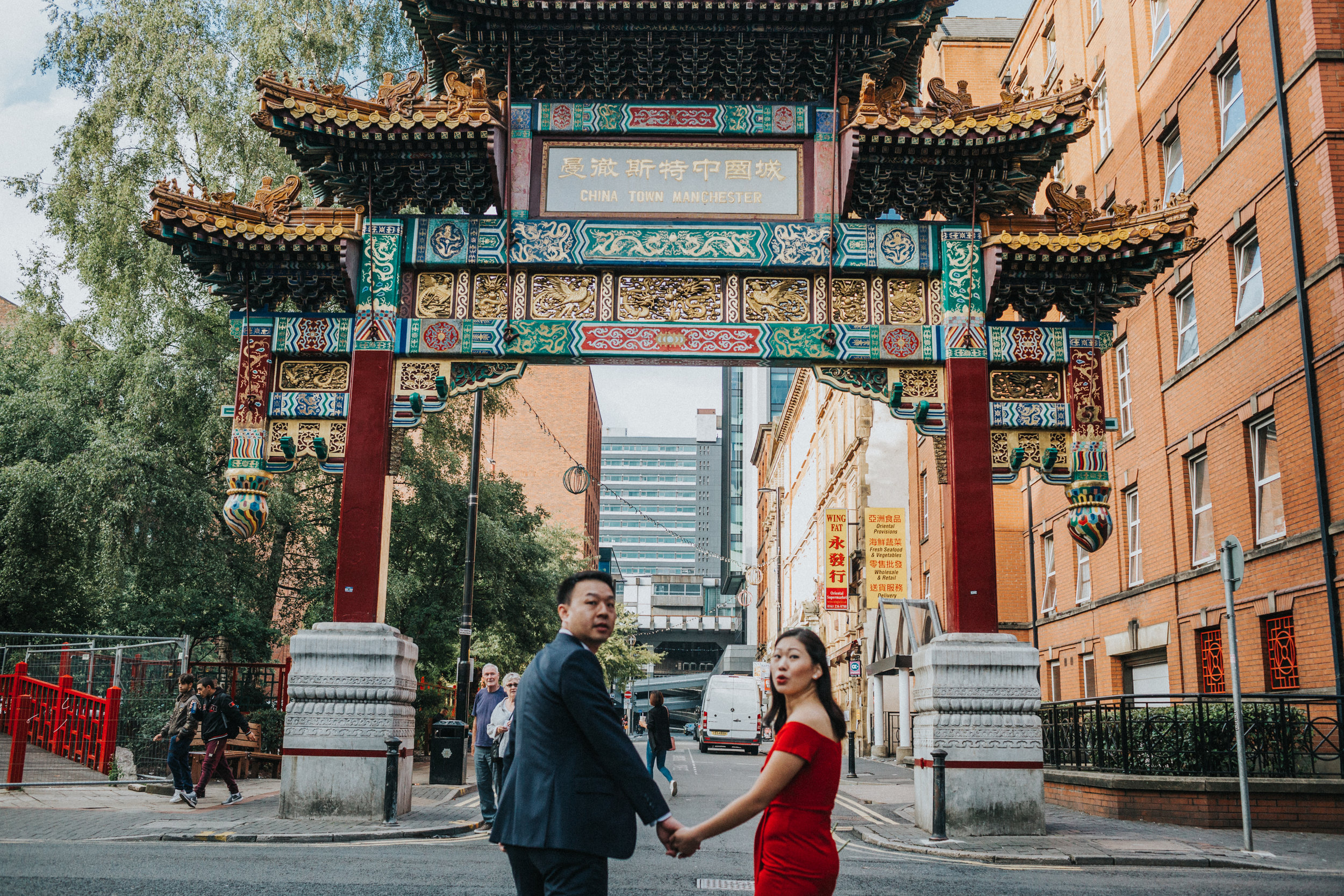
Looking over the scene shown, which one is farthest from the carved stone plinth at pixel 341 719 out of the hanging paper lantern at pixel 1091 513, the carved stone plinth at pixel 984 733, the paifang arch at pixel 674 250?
the hanging paper lantern at pixel 1091 513

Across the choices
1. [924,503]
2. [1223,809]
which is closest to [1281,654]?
[1223,809]

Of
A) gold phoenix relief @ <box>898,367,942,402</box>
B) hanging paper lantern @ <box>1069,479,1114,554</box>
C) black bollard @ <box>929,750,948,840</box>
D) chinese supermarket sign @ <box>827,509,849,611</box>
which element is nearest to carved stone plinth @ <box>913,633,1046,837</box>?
black bollard @ <box>929,750,948,840</box>

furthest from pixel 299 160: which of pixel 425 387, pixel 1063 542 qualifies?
pixel 1063 542

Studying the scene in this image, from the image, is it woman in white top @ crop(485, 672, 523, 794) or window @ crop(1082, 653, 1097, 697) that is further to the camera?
window @ crop(1082, 653, 1097, 697)

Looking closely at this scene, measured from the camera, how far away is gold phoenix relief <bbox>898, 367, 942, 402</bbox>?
14305 mm

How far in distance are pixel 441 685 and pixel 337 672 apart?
51.2 ft

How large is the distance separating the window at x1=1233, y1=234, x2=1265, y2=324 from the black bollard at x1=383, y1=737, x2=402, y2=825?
1449 centimetres

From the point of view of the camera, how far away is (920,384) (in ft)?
47.0

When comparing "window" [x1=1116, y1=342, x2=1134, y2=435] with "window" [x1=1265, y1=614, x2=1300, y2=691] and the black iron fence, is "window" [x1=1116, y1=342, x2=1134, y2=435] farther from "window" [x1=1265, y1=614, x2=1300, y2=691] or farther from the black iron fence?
the black iron fence

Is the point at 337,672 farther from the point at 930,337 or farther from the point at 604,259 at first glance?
the point at 930,337

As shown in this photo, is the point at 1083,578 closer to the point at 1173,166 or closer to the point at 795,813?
the point at 1173,166

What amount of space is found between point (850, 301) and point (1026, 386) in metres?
2.53

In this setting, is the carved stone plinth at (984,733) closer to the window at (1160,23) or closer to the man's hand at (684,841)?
the man's hand at (684,841)

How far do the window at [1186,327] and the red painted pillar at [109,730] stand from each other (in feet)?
60.8
